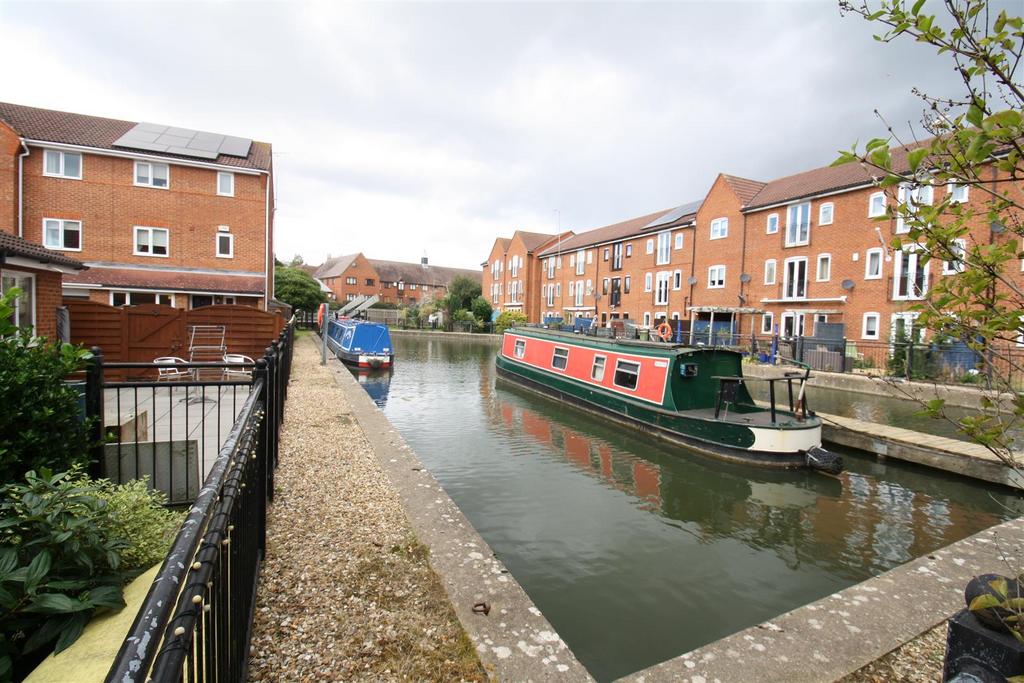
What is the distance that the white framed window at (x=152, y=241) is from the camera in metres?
21.9

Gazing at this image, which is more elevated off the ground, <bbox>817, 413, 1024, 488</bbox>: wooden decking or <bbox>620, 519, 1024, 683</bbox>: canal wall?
<bbox>620, 519, 1024, 683</bbox>: canal wall

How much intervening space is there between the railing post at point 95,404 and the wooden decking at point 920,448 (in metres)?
11.5

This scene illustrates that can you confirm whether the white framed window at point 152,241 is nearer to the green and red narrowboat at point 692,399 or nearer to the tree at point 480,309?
the green and red narrowboat at point 692,399

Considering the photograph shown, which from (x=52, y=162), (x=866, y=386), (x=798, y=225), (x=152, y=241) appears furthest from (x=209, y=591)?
(x=798, y=225)

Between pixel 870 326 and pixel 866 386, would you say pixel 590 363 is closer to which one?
pixel 866 386

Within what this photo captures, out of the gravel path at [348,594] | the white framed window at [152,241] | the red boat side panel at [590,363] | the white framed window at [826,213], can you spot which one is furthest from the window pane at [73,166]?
the white framed window at [826,213]

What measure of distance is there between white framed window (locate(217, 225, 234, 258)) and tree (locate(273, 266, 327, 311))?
17.2 meters

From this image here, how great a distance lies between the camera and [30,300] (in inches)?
366

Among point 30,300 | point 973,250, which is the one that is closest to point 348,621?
point 973,250

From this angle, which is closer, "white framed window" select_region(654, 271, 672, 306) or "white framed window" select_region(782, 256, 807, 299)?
"white framed window" select_region(782, 256, 807, 299)

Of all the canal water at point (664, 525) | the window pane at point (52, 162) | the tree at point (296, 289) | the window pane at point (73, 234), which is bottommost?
the canal water at point (664, 525)

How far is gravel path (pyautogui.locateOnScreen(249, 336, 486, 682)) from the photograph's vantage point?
2.95m

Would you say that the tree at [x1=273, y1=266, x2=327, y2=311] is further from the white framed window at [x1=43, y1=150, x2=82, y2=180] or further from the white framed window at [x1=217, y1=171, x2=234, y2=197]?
the white framed window at [x1=43, y1=150, x2=82, y2=180]

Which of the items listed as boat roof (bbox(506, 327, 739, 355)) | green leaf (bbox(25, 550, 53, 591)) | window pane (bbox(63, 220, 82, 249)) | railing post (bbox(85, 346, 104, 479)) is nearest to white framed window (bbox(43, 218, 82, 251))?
window pane (bbox(63, 220, 82, 249))
